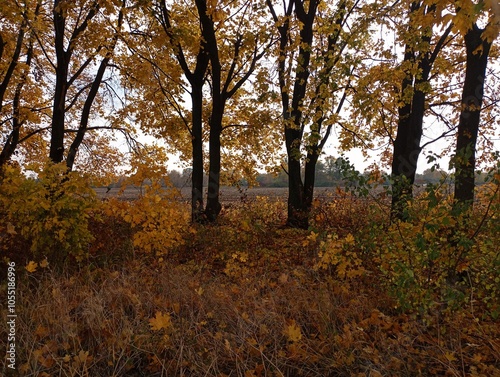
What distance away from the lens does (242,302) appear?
3.78 m

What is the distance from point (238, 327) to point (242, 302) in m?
0.54

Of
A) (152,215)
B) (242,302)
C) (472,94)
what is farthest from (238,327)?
(472,94)

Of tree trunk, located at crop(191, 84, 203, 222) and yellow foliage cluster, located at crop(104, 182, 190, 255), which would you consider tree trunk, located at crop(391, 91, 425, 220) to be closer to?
tree trunk, located at crop(191, 84, 203, 222)

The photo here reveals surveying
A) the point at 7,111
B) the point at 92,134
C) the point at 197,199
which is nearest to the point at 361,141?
the point at 197,199

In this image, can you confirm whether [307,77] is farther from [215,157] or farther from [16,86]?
[16,86]

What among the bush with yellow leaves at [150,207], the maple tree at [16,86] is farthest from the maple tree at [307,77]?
the maple tree at [16,86]

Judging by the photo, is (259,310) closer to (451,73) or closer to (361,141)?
(361,141)

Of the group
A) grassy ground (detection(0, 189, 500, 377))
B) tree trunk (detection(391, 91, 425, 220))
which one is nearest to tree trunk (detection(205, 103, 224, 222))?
tree trunk (detection(391, 91, 425, 220))

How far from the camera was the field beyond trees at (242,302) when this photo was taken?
2.74 m

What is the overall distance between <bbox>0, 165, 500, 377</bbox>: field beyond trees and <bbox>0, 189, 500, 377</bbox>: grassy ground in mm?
16

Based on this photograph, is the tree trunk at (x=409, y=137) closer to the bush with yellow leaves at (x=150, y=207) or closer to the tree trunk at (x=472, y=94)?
the tree trunk at (x=472, y=94)

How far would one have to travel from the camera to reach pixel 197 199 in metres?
9.31

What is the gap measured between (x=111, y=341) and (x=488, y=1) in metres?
3.75

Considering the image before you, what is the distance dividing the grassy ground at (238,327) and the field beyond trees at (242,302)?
2 centimetres
